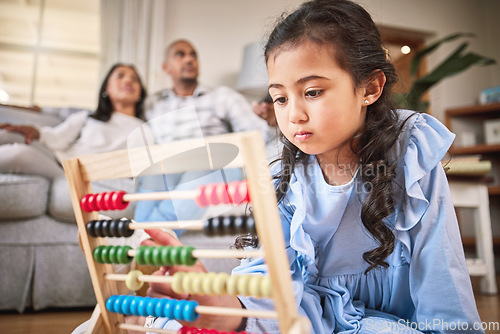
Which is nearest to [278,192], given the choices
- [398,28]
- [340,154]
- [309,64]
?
[340,154]

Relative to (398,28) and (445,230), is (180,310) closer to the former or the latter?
(445,230)

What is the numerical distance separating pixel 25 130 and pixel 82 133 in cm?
32

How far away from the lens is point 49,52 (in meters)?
3.02

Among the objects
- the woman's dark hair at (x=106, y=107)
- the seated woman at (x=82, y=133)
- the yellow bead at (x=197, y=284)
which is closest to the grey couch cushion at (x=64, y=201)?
the seated woman at (x=82, y=133)

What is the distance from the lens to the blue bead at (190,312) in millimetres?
570

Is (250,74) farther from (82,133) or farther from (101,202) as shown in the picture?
(101,202)

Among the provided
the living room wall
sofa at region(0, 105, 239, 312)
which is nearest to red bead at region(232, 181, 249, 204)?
sofa at region(0, 105, 239, 312)

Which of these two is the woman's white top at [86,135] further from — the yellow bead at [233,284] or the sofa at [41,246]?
the yellow bead at [233,284]

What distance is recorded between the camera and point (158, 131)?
203 cm

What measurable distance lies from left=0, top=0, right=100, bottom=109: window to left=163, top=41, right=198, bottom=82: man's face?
2.62ft

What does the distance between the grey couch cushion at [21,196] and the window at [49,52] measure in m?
1.67

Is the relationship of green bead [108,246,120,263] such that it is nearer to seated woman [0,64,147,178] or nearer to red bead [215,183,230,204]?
red bead [215,183,230,204]

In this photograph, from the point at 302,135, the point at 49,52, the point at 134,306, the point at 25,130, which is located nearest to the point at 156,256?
the point at 134,306

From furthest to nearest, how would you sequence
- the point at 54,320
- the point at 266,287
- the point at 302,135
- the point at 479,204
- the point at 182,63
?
the point at 182,63, the point at 479,204, the point at 54,320, the point at 302,135, the point at 266,287
